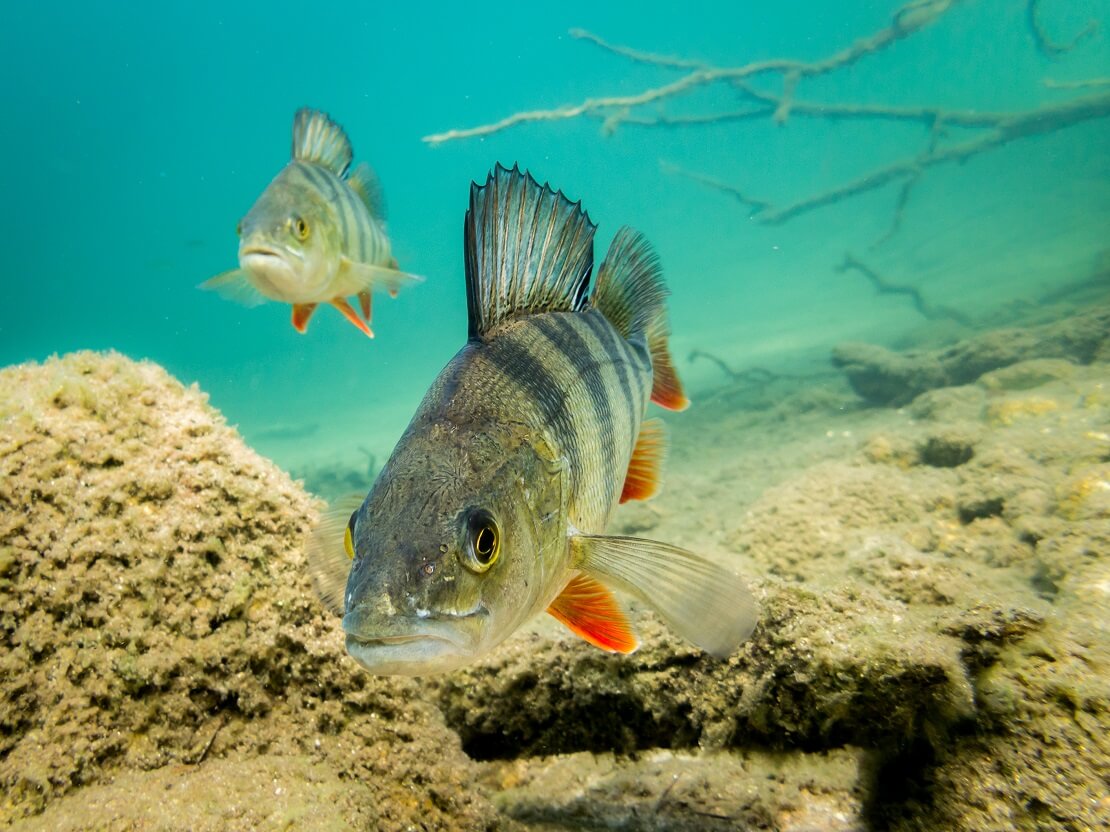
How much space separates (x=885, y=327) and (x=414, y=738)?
24.1 meters

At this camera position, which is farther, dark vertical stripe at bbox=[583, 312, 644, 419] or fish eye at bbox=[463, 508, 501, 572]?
dark vertical stripe at bbox=[583, 312, 644, 419]

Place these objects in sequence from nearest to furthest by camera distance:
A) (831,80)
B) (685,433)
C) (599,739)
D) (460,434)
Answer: (460,434) → (599,739) → (685,433) → (831,80)

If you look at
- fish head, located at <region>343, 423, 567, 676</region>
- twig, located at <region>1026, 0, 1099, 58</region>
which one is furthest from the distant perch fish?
twig, located at <region>1026, 0, 1099, 58</region>

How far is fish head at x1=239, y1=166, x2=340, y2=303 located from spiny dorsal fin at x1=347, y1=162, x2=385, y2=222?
2.73 feet

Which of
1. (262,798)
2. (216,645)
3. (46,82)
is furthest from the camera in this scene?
(46,82)

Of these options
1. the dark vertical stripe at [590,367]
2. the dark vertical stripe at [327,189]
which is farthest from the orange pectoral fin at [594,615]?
the dark vertical stripe at [327,189]

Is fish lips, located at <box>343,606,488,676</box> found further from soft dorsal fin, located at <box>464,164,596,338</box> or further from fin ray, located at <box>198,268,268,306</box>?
fin ray, located at <box>198,268,268,306</box>

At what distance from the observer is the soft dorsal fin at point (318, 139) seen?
4273 mm

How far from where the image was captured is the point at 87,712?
186 centimetres

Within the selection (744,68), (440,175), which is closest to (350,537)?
(744,68)

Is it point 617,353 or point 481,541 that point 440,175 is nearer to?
point 617,353

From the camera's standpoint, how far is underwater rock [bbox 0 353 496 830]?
181 cm


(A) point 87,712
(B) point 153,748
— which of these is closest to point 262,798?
(B) point 153,748

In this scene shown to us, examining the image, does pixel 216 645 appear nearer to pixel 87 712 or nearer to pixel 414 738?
pixel 87 712
